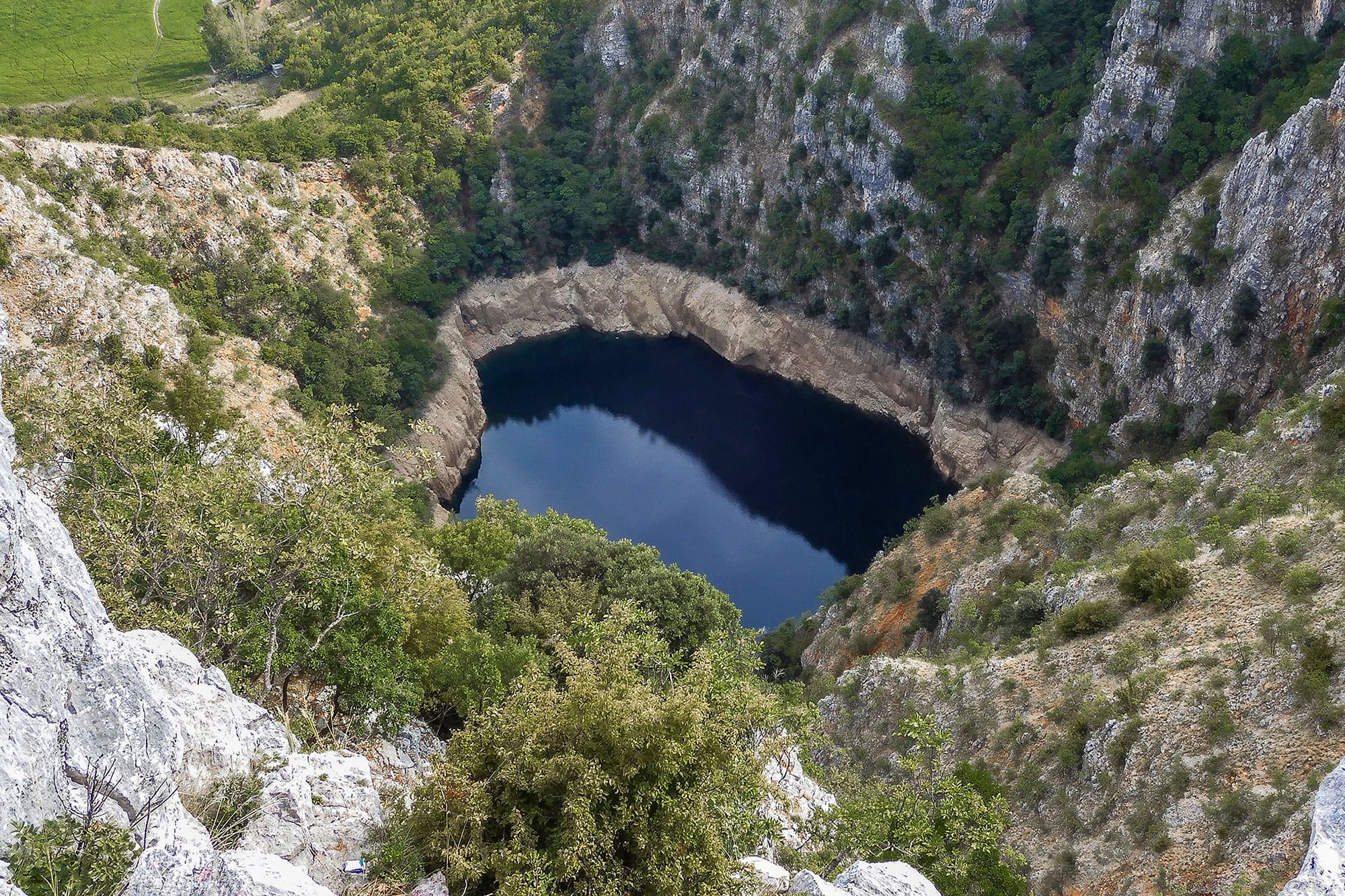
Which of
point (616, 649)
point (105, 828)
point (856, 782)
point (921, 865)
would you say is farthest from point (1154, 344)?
point (105, 828)

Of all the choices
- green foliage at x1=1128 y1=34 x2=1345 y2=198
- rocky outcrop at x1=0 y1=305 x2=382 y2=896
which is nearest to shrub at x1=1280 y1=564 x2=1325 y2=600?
rocky outcrop at x1=0 y1=305 x2=382 y2=896

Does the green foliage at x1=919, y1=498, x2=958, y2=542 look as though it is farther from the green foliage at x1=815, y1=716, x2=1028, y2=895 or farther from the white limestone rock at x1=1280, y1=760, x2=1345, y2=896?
the white limestone rock at x1=1280, y1=760, x2=1345, y2=896

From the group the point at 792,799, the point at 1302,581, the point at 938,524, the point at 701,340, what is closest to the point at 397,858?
the point at 792,799

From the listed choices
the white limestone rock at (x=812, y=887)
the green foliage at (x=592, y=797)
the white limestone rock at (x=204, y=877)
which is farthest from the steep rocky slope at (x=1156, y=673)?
the white limestone rock at (x=204, y=877)

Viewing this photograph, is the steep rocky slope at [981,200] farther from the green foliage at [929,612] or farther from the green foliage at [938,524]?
the green foliage at [929,612]

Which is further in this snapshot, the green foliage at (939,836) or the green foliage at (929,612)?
the green foliage at (929,612)

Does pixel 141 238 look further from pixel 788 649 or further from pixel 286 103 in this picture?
pixel 788 649

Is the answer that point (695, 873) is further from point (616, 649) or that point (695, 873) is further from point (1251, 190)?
point (1251, 190)
